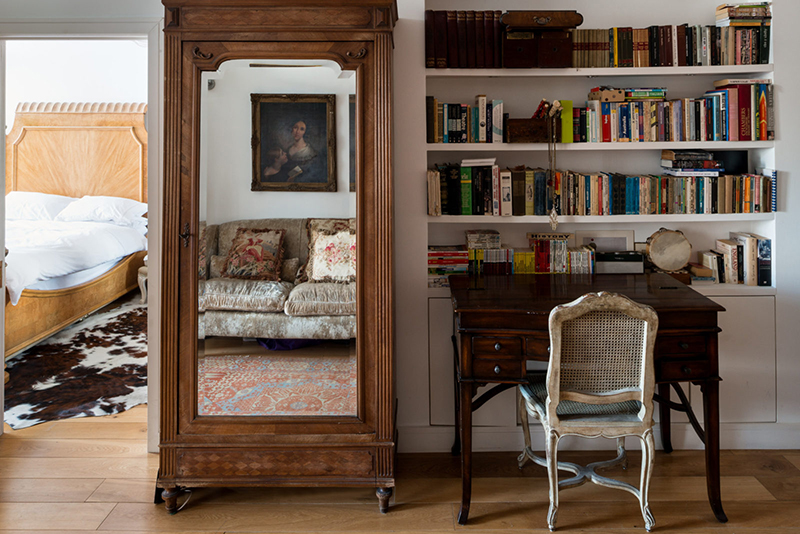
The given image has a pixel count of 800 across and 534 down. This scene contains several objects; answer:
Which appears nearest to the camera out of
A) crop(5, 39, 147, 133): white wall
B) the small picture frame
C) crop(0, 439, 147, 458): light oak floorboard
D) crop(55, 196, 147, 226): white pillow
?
crop(0, 439, 147, 458): light oak floorboard

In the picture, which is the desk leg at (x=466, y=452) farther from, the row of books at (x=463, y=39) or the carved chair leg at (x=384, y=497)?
the row of books at (x=463, y=39)

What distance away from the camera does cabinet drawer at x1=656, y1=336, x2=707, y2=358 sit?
2441mm

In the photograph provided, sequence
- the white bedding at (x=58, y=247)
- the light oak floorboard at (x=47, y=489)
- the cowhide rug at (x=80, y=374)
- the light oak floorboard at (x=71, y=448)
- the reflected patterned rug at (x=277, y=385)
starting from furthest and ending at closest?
the white bedding at (x=58, y=247) → the cowhide rug at (x=80, y=374) → the light oak floorboard at (x=71, y=448) → the light oak floorboard at (x=47, y=489) → the reflected patterned rug at (x=277, y=385)

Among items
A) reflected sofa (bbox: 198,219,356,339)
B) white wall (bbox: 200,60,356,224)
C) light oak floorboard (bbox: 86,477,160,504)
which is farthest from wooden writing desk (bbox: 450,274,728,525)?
light oak floorboard (bbox: 86,477,160,504)

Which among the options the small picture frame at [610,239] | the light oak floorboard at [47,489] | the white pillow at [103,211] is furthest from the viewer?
the white pillow at [103,211]

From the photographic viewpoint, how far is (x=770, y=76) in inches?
121

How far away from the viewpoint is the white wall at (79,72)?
668 centimetres

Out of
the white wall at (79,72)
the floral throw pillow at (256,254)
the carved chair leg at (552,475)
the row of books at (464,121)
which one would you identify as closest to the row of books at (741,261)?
the row of books at (464,121)

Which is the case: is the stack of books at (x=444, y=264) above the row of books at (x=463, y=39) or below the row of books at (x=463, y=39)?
below

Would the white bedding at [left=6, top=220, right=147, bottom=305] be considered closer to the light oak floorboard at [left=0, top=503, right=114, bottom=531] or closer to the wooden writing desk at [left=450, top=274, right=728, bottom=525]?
the light oak floorboard at [left=0, top=503, right=114, bottom=531]

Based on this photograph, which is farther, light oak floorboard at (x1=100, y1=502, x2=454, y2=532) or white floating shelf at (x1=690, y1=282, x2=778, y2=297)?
white floating shelf at (x1=690, y1=282, x2=778, y2=297)

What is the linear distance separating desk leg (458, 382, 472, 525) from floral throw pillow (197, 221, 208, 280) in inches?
44.0

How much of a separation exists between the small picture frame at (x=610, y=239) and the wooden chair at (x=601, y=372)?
3.58 ft

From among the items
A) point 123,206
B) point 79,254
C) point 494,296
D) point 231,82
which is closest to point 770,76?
point 494,296
